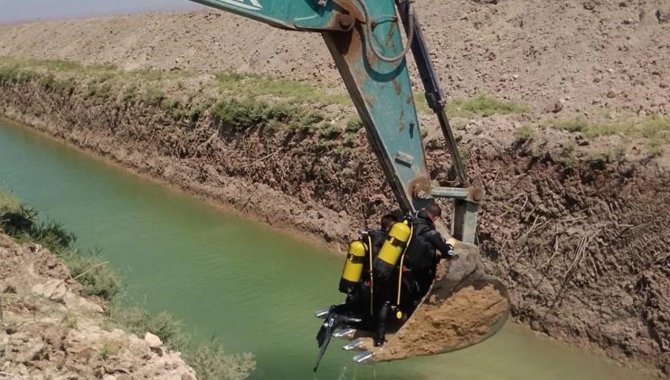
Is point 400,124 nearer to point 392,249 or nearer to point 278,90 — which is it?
point 392,249

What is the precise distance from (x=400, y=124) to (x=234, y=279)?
5329mm

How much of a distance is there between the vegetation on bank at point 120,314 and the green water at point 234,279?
Result: 2.54 feet

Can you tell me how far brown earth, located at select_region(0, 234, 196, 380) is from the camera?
519 cm

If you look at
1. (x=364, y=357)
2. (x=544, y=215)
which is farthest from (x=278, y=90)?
(x=364, y=357)

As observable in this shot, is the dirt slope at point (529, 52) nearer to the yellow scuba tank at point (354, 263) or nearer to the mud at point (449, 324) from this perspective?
the mud at point (449, 324)

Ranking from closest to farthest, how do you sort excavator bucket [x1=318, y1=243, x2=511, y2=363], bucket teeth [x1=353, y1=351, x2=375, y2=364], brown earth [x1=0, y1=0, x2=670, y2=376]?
bucket teeth [x1=353, y1=351, x2=375, y2=364], excavator bucket [x1=318, y1=243, x2=511, y2=363], brown earth [x1=0, y1=0, x2=670, y2=376]

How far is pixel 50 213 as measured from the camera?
1346 centimetres

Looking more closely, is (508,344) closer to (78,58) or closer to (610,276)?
(610,276)

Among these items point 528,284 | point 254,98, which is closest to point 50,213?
point 254,98

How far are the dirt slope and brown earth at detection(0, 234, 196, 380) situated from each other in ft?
25.4

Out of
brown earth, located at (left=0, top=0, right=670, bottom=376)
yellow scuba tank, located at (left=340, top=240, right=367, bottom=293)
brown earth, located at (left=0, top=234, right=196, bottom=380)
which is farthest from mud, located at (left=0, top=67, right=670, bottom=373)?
brown earth, located at (left=0, top=234, right=196, bottom=380)

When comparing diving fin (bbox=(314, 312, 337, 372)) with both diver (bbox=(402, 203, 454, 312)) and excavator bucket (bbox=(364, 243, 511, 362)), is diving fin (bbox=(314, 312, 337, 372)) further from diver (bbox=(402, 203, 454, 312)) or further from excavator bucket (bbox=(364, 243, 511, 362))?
diver (bbox=(402, 203, 454, 312))

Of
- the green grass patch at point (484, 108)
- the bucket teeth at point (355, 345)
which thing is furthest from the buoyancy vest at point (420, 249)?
the green grass patch at point (484, 108)

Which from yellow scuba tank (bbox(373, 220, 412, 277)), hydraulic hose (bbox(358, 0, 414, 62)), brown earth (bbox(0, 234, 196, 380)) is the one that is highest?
hydraulic hose (bbox(358, 0, 414, 62))
